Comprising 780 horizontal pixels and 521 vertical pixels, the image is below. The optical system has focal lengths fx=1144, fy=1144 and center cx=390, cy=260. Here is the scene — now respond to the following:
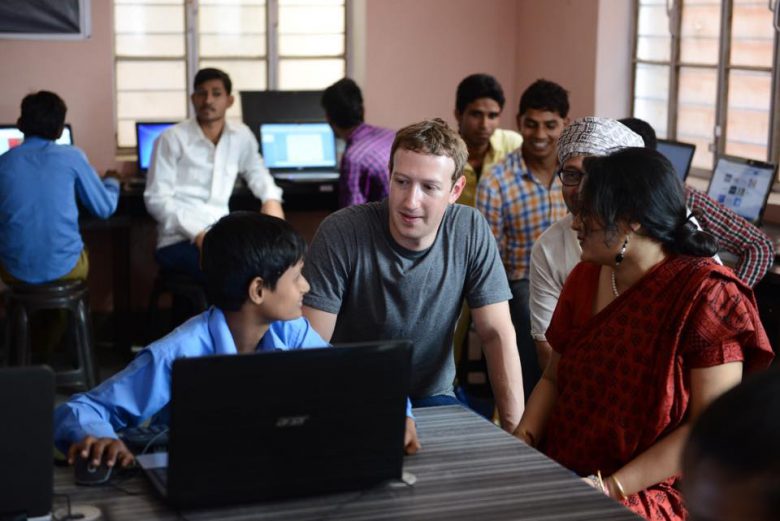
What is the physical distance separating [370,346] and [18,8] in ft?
14.5

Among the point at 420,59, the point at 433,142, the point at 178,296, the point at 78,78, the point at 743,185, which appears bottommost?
the point at 178,296

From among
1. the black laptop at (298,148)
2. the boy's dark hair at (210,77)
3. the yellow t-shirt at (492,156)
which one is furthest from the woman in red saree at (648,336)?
the black laptop at (298,148)

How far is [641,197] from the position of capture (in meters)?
2.13

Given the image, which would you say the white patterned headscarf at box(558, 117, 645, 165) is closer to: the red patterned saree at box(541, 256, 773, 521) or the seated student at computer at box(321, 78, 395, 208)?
the red patterned saree at box(541, 256, 773, 521)

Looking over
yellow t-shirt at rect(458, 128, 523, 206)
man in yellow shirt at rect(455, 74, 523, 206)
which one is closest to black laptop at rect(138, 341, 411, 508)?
yellow t-shirt at rect(458, 128, 523, 206)

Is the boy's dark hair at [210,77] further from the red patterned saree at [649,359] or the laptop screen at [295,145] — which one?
the red patterned saree at [649,359]

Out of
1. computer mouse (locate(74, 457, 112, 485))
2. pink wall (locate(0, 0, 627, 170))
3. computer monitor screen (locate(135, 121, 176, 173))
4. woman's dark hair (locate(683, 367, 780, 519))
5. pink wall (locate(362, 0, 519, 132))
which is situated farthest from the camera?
pink wall (locate(362, 0, 519, 132))

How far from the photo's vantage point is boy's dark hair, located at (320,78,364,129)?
4715mm

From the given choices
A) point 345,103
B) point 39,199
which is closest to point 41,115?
point 39,199

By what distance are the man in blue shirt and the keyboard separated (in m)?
2.68

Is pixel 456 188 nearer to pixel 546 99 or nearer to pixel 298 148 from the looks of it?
pixel 546 99

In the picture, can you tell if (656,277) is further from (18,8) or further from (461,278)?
(18,8)

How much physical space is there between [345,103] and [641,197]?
2.72m

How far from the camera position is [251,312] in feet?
6.74
